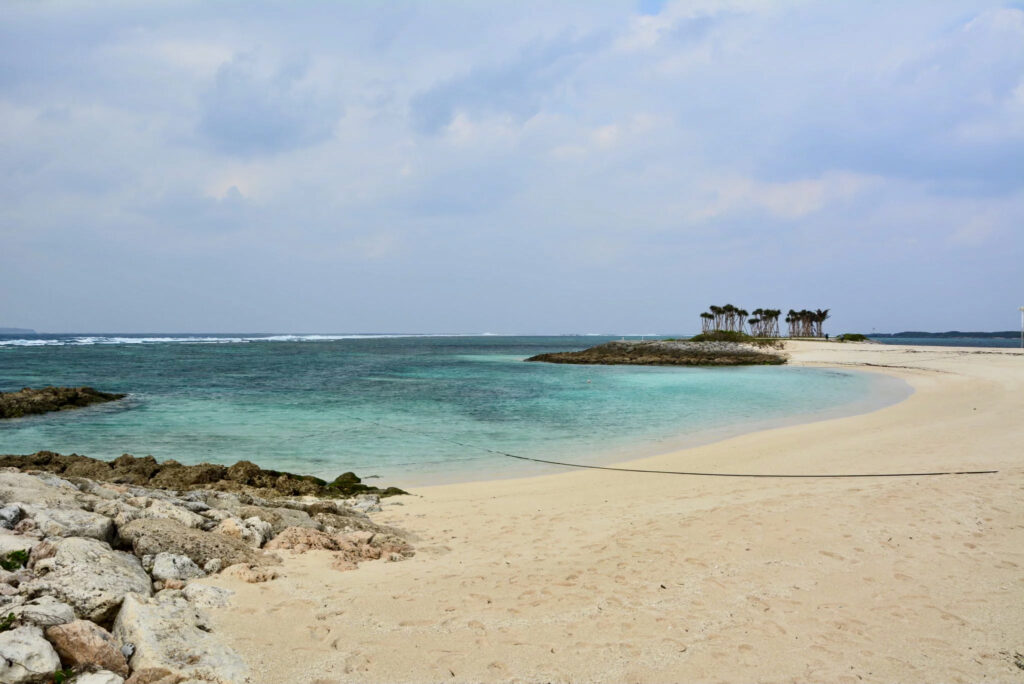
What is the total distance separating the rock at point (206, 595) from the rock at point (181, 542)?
2.08 feet

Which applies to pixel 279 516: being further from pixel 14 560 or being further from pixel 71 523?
pixel 14 560

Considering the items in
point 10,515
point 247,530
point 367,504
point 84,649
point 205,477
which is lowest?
point 367,504

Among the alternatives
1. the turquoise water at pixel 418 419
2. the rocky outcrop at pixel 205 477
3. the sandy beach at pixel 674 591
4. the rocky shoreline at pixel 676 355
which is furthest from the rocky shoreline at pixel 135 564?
the rocky shoreline at pixel 676 355

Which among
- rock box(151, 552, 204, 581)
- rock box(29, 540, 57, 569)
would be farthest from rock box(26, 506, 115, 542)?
rock box(151, 552, 204, 581)

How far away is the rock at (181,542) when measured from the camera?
533cm

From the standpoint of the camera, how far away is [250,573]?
5.21 m

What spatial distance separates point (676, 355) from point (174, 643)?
A: 5745cm

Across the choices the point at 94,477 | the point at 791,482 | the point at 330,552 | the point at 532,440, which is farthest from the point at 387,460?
the point at 791,482

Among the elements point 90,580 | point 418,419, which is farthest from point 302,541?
point 418,419

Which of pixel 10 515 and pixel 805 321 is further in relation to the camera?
pixel 805 321

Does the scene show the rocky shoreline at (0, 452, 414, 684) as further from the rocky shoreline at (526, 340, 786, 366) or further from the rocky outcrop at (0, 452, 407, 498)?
the rocky shoreline at (526, 340, 786, 366)

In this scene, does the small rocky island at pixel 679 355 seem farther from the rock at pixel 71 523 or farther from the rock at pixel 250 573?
the rock at pixel 71 523

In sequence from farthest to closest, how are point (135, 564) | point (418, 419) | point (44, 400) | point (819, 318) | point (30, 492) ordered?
point (819, 318)
point (44, 400)
point (418, 419)
point (30, 492)
point (135, 564)

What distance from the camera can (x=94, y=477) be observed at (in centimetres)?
994
